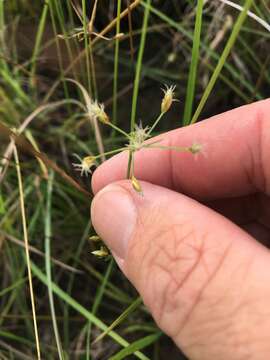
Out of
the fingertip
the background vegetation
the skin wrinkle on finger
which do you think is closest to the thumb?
the skin wrinkle on finger

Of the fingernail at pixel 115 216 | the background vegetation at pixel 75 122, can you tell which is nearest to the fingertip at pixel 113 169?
the fingernail at pixel 115 216

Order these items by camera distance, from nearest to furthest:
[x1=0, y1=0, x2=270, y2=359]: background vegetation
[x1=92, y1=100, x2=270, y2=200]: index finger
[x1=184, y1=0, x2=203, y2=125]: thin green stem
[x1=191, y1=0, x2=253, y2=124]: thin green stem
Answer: [x1=191, y1=0, x2=253, y2=124]: thin green stem, [x1=184, y1=0, x2=203, y2=125]: thin green stem, [x1=92, y1=100, x2=270, y2=200]: index finger, [x1=0, y1=0, x2=270, y2=359]: background vegetation

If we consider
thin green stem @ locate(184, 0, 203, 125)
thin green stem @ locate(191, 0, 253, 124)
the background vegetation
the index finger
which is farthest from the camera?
the background vegetation

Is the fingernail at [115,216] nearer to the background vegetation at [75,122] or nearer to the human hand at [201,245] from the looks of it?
the human hand at [201,245]

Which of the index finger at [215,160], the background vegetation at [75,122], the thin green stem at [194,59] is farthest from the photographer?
the background vegetation at [75,122]

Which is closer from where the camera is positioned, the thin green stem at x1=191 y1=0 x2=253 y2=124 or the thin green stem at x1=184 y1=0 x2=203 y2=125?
the thin green stem at x1=191 y1=0 x2=253 y2=124

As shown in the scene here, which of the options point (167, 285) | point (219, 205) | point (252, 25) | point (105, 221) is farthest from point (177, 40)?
point (167, 285)

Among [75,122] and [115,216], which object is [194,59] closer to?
[115,216]

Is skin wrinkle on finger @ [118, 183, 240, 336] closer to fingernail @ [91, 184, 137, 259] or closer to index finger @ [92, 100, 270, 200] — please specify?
fingernail @ [91, 184, 137, 259]
